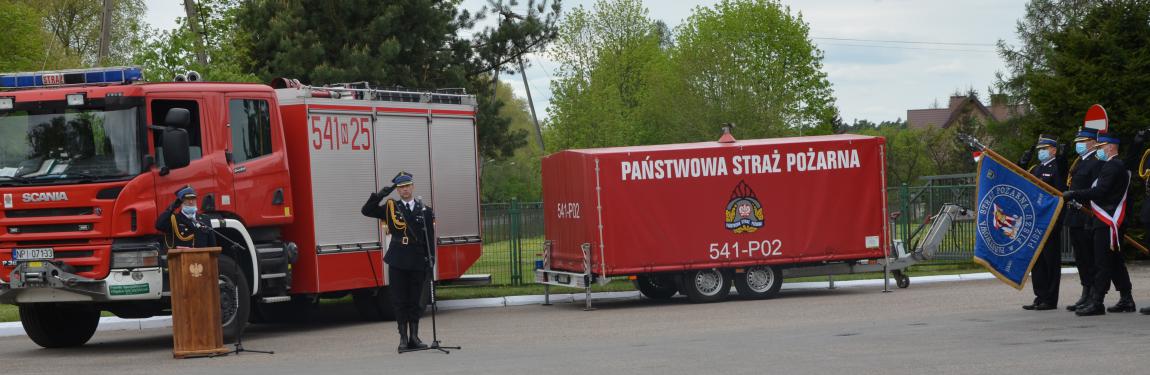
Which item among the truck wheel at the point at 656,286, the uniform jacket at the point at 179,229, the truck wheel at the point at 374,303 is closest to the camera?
the uniform jacket at the point at 179,229

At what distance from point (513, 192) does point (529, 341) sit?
64611 millimetres

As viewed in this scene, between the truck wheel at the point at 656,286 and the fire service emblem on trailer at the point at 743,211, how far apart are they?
4.05ft

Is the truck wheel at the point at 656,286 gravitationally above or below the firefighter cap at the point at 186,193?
below

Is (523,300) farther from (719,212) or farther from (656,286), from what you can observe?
(719,212)

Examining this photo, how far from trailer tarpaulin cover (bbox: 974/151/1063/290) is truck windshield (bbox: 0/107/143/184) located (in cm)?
911

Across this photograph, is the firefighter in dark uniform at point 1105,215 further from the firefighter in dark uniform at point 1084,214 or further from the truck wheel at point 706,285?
the truck wheel at point 706,285

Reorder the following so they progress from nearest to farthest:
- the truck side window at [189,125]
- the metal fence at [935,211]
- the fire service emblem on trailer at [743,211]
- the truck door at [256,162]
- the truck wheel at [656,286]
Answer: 1. the truck side window at [189,125]
2. the truck door at [256,162]
3. the fire service emblem on trailer at [743,211]
4. the truck wheel at [656,286]
5. the metal fence at [935,211]

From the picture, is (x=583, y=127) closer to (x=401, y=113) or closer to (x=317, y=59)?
(x=317, y=59)

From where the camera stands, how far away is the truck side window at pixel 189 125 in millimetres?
14461

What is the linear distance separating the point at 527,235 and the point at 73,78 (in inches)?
379

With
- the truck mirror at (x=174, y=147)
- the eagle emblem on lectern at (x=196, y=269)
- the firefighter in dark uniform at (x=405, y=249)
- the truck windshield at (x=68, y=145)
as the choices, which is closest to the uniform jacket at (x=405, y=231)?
the firefighter in dark uniform at (x=405, y=249)

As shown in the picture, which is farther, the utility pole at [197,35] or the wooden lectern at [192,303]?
the utility pole at [197,35]

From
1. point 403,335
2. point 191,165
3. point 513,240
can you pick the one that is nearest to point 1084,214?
point 403,335

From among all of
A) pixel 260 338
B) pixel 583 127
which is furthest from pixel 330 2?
pixel 583 127
